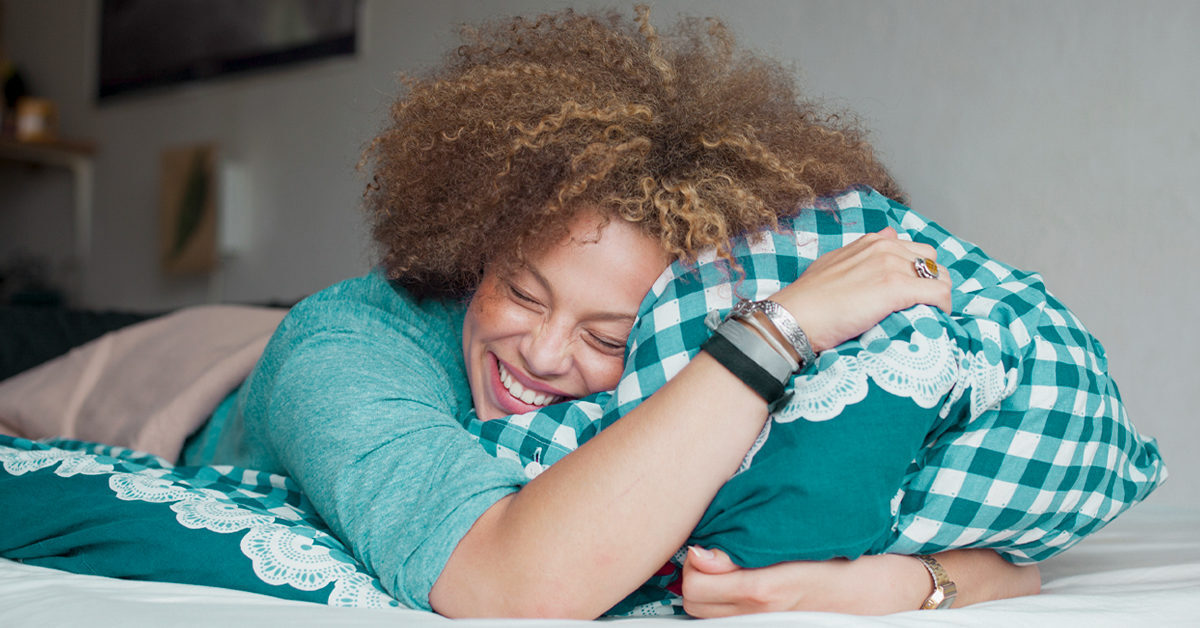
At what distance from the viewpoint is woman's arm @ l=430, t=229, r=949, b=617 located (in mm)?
747

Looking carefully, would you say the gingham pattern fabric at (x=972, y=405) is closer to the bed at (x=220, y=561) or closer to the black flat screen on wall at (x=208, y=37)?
the bed at (x=220, y=561)

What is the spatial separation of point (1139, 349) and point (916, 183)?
1.74 feet

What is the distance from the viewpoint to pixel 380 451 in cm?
85

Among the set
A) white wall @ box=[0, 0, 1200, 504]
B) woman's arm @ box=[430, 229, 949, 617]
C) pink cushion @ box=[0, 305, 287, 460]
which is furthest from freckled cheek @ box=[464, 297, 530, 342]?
pink cushion @ box=[0, 305, 287, 460]

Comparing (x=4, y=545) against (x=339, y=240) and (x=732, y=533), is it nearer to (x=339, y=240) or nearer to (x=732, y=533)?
(x=732, y=533)

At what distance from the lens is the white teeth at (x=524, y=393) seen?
103cm

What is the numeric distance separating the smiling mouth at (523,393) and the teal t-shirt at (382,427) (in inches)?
2.8

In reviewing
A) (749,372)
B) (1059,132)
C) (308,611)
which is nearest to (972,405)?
(749,372)

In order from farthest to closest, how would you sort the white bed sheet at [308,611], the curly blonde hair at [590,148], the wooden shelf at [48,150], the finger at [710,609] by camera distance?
the wooden shelf at [48,150] < the curly blonde hair at [590,148] < the finger at [710,609] < the white bed sheet at [308,611]

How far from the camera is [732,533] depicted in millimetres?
758

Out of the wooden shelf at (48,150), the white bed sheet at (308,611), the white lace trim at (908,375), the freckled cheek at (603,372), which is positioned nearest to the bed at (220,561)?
the white bed sheet at (308,611)

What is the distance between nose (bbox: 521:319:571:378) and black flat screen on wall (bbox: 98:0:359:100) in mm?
2475

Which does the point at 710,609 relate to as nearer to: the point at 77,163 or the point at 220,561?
the point at 220,561

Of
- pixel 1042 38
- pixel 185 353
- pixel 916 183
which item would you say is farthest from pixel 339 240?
pixel 1042 38
